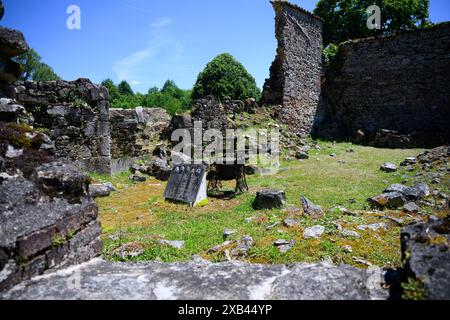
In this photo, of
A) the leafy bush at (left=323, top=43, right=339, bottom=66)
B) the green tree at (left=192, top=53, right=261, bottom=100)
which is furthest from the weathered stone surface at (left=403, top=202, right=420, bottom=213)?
the green tree at (left=192, top=53, right=261, bottom=100)

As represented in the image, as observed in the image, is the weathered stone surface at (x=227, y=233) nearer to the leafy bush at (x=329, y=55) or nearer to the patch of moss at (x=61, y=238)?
the patch of moss at (x=61, y=238)

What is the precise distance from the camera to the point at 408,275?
170 centimetres

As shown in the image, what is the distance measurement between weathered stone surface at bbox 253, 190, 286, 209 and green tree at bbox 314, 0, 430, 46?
22.8 m

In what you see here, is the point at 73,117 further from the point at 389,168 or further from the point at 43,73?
the point at 43,73

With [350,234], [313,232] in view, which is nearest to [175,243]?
[313,232]

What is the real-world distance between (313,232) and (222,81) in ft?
71.5

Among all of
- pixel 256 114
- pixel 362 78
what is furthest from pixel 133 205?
pixel 362 78

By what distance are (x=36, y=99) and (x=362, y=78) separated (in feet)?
47.8

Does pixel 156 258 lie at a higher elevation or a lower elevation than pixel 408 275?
lower

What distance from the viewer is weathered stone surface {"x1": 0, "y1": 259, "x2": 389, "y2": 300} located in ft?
6.12

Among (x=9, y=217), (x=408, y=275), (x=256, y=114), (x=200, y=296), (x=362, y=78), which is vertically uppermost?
(x=362, y=78)
